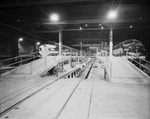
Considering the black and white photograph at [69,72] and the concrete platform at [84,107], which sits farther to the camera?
the black and white photograph at [69,72]

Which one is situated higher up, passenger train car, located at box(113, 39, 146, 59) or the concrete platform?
passenger train car, located at box(113, 39, 146, 59)

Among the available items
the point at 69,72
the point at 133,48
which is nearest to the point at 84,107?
the point at 69,72

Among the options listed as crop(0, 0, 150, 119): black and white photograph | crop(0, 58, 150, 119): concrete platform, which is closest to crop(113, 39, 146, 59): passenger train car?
crop(0, 0, 150, 119): black and white photograph

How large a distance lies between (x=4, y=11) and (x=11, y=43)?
3571 mm

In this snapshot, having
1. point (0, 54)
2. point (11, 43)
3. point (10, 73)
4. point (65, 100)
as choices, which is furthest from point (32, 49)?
point (65, 100)

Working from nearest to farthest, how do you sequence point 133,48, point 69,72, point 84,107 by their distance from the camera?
1. point 84,107
2. point 69,72
3. point 133,48

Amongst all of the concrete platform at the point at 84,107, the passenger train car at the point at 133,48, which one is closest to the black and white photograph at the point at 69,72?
the concrete platform at the point at 84,107

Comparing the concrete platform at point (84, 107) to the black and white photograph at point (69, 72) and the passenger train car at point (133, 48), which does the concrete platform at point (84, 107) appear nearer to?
the black and white photograph at point (69, 72)

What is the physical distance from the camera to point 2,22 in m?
10.1

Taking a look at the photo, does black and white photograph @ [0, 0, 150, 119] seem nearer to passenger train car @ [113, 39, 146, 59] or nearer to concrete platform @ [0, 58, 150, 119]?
concrete platform @ [0, 58, 150, 119]

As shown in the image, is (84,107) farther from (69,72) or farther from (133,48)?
(133,48)

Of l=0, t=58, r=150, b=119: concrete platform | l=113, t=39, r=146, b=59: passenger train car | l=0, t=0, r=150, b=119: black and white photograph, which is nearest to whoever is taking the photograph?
l=0, t=58, r=150, b=119: concrete platform

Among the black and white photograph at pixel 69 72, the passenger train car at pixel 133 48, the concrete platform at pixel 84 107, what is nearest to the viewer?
the concrete platform at pixel 84 107

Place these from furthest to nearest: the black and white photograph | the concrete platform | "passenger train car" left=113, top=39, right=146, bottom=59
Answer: "passenger train car" left=113, top=39, right=146, bottom=59 < the black and white photograph < the concrete platform
